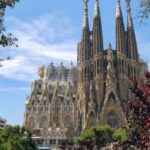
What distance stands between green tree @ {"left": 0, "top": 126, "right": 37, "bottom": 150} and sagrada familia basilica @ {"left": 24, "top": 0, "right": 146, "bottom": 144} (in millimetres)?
33189

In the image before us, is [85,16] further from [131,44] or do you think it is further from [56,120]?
[56,120]

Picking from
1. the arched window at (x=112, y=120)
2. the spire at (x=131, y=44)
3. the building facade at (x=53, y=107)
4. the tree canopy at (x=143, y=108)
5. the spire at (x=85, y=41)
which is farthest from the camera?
the spire at (x=85, y=41)

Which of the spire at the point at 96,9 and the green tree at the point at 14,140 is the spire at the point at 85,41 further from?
the green tree at the point at 14,140

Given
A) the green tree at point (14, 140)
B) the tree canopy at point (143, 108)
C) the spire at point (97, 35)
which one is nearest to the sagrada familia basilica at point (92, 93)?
the spire at point (97, 35)

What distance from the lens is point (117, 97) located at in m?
79.0

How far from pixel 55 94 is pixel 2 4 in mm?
86074

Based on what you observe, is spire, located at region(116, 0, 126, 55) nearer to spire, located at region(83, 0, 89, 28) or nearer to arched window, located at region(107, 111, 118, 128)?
spire, located at region(83, 0, 89, 28)

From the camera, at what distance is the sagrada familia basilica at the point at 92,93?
259ft

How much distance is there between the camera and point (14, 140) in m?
39.9

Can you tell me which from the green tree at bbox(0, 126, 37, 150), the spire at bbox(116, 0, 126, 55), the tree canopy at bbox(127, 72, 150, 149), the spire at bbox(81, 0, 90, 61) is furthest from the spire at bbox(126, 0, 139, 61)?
the tree canopy at bbox(127, 72, 150, 149)

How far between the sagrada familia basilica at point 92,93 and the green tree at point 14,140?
109 feet

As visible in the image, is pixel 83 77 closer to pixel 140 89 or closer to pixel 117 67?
pixel 117 67

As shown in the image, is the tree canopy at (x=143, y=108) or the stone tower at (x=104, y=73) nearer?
the tree canopy at (x=143, y=108)

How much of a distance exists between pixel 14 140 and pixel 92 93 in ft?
141
